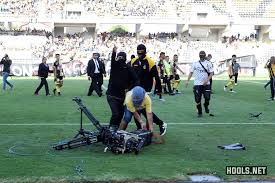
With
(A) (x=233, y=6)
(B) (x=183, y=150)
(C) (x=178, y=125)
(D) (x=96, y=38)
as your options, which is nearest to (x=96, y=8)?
(D) (x=96, y=38)

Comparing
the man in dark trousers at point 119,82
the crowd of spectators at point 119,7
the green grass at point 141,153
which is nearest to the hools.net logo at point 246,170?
the green grass at point 141,153

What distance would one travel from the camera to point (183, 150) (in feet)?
32.3

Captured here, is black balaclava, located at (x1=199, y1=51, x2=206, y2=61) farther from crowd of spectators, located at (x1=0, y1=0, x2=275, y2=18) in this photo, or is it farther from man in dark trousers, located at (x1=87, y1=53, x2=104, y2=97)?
crowd of spectators, located at (x1=0, y1=0, x2=275, y2=18)

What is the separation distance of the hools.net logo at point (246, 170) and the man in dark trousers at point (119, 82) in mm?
3354

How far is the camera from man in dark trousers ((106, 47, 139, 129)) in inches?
428

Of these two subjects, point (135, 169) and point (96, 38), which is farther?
point (96, 38)

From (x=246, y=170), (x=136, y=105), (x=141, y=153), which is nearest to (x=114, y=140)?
(x=141, y=153)

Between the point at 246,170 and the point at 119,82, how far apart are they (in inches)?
149

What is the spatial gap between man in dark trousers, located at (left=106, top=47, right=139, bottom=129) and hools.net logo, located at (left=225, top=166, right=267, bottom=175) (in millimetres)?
3354

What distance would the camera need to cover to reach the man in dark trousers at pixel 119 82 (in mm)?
10859

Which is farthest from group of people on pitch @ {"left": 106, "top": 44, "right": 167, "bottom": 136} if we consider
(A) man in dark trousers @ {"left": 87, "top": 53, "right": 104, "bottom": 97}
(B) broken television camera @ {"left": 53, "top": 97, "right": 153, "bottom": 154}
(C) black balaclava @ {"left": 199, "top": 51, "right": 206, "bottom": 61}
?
(A) man in dark trousers @ {"left": 87, "top": 53, "right": 104, "bottom": 97}

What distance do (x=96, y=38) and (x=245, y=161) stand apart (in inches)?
1816

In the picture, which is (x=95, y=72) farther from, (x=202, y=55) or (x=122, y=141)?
(x=122, y=141)

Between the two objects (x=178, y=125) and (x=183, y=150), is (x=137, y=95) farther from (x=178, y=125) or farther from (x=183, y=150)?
(x=178, y=125)
